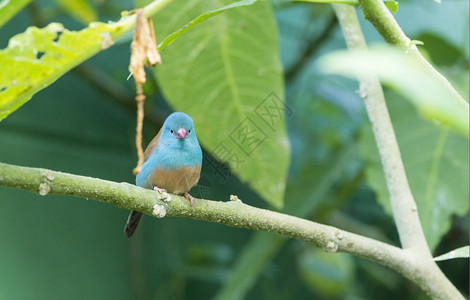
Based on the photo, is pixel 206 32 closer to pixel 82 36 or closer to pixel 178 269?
pixel 82 36

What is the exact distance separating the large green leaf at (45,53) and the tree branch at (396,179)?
505 mm

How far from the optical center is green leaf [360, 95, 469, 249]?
4.29ft

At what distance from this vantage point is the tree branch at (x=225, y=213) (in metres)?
0.57

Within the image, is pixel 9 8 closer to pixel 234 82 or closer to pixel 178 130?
pixel 178 130

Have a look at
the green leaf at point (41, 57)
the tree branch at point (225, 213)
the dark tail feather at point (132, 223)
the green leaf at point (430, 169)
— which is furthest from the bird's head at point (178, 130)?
the green leaf at point (430, 169)

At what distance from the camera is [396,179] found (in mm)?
935

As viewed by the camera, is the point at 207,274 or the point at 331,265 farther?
the point at 207,274

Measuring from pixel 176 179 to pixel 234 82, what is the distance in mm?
359

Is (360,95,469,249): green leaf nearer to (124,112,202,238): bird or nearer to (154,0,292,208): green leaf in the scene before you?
(154,0,292,208): green leaf

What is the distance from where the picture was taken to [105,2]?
2.25 meters

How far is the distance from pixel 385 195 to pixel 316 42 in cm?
89

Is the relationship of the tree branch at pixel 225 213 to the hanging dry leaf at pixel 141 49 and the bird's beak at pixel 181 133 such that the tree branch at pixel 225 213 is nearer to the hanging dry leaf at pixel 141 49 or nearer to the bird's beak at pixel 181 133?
the hanging dry leaf at pixel 141 49

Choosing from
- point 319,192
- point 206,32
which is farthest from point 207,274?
point 206,32

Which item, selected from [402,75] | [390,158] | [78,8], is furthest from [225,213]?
[78,8]
